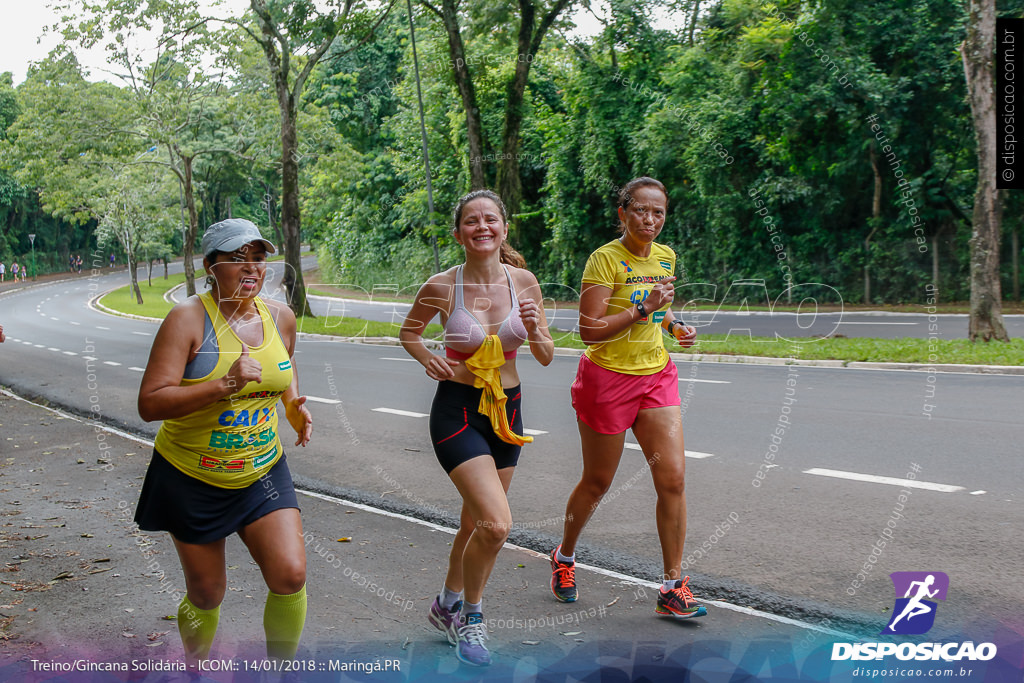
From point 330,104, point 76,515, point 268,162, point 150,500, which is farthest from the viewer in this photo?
point 330,104

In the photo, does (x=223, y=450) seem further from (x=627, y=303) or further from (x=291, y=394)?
(x=627, y=303)

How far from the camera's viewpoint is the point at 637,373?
4.30 metres

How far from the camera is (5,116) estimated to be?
212ft

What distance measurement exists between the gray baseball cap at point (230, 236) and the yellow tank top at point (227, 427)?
0.17 meters

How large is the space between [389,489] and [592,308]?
333 centimetres

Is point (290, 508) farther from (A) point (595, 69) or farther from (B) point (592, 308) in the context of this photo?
(A) point (595, 69)

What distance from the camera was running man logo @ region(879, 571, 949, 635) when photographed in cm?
404

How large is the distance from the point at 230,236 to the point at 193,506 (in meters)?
0.89

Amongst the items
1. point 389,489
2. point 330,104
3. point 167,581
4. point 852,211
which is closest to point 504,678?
point 167,581

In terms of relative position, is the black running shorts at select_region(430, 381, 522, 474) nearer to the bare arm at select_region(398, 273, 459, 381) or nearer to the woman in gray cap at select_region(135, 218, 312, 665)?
the bare arm at select_region(398, 273, 459, 381)

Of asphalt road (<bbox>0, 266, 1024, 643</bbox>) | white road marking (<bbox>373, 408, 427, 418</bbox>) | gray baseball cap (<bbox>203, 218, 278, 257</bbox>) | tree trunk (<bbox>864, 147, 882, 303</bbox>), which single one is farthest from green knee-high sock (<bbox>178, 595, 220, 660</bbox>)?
tree trunk (<bbox>864, 147, 882, 303</bbox>)

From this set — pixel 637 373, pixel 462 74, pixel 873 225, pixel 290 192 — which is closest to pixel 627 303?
pixel 637 373

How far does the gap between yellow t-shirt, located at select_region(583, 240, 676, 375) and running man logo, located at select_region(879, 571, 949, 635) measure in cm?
145

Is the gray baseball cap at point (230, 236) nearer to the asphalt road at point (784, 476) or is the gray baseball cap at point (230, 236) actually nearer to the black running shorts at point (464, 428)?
the black running shorts at point (464, 428)
